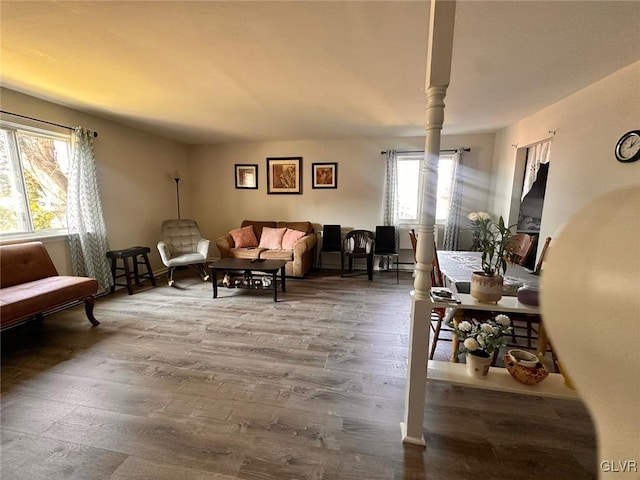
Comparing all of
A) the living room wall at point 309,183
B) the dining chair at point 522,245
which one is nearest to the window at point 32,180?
the living room wall at point 309,183

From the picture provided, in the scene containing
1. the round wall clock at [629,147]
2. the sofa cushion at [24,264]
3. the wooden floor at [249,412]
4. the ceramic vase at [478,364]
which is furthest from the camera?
the sofa cushion at [24,264]

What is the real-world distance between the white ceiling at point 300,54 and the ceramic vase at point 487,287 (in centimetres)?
144

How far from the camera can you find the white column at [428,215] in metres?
1.13

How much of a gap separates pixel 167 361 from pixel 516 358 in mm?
2382

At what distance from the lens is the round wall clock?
1873 mm

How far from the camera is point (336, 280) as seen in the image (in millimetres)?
4219

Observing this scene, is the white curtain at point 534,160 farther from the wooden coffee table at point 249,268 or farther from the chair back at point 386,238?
the wooden coffee table at point 249,268

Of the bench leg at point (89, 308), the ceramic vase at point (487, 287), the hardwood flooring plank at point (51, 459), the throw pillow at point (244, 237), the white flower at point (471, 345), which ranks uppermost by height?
the ceramic vase at point (487, 287)

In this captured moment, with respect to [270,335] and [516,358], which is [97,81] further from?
[516,358]

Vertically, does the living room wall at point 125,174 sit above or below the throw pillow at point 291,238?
above

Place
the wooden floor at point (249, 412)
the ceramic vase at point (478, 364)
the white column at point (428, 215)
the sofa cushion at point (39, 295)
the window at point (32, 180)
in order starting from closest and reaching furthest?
the white column at point (428, 215), the wooden floor at point (249, 412), the ceramic vase at point (478, 364), the sofa cushion at point (39, 295), the window at point (32, 180)

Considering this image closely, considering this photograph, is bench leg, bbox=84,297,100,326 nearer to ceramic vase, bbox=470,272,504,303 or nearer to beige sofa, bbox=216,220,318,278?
beige sofa, bbox=216,220,318,278

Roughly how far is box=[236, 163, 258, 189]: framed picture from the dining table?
366 centimetres

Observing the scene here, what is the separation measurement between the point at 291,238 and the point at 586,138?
375 cm
